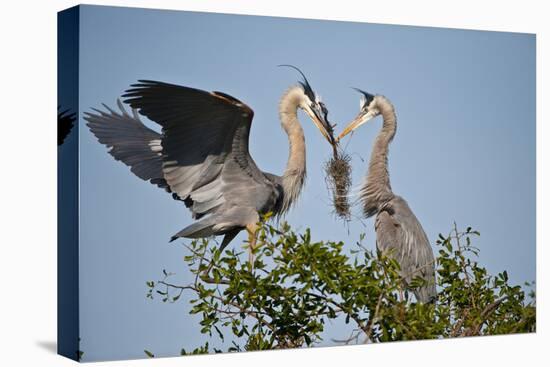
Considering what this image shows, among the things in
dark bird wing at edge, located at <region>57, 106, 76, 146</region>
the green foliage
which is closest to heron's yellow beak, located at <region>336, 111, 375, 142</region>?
the green foliage

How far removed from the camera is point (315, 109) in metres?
6.62

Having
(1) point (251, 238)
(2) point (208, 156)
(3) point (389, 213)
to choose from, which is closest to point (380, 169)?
(3) point (389, 213)

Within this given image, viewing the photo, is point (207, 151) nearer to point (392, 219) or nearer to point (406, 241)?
point (392, 219)

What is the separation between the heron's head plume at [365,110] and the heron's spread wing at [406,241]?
54cm

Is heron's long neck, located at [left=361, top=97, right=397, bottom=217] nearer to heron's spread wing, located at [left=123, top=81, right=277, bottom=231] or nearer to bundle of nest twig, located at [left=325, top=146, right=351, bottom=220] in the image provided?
bundle of nest twig, located at [left=325, top=146, right=351, bottom=220]

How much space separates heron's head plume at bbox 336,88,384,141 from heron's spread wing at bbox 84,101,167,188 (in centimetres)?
126

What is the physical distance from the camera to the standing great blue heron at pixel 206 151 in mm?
6004

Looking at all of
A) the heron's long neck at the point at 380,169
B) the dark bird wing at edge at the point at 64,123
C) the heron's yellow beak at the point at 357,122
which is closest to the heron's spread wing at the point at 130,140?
the dark bird wing at edge at the point at 64,123

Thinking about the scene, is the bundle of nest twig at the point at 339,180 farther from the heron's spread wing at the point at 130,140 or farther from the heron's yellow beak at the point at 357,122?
the heron's spread wing at the point at 130,140

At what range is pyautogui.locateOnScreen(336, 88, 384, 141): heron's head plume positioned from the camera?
676cm

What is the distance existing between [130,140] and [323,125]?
1.24 m

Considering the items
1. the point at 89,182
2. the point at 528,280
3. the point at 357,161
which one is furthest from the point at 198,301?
the point at 528,280

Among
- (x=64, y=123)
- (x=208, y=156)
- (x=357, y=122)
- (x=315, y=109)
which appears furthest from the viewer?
(x=357, y=122)

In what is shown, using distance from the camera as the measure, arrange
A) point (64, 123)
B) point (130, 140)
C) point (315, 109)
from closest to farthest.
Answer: point (64, 123) → point (130, 140) → point (315, 109)
